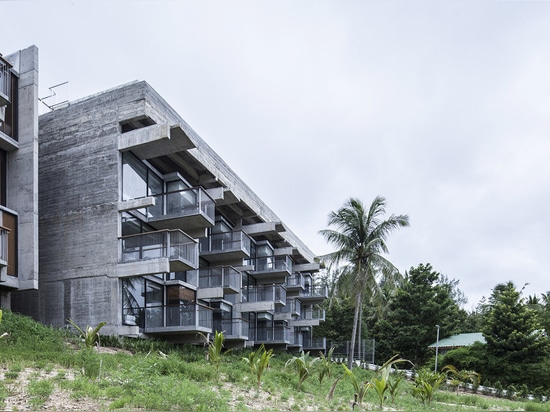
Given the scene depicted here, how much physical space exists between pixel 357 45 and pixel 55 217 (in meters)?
14.2

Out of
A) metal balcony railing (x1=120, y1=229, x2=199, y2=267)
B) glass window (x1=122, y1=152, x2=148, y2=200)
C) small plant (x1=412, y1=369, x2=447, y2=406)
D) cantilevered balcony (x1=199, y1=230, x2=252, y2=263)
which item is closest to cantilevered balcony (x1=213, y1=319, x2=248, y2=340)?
cantilevered balcony (x1=199, y1=230, x2=252, y2=263)

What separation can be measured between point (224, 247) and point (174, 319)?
7.26m

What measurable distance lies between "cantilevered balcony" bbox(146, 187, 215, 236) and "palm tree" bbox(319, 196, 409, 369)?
1218cm

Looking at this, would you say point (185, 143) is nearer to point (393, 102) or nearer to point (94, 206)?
point (94, 206)

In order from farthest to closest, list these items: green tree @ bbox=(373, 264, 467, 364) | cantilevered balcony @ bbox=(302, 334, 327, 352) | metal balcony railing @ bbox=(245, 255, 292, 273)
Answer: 1. green tree @ bbox=(373, 264, 467, 364)
2. cantilevered balcony @ bbox=(302, 334, 327, 352)
3. metal balcony railing @ bbox=(245, 255, 292, 273)

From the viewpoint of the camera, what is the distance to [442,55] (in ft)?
38.9

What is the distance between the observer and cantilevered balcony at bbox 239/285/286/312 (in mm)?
28703

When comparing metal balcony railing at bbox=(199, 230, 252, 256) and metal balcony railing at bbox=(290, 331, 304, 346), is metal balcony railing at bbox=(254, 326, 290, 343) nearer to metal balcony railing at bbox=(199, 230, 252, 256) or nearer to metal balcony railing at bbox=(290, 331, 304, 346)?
metal balcony railing at bbox=(290, 331, 304, 346)

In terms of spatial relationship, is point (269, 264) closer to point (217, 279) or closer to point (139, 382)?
point (217, 279)

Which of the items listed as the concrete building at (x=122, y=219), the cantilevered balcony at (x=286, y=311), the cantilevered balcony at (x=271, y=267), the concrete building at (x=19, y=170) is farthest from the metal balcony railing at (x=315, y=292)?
the concrete building at (x=19, y=170)

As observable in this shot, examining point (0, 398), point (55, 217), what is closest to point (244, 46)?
point (0, 398)

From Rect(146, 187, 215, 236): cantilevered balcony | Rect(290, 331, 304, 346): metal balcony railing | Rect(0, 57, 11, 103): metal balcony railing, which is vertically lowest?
Rect(290, 331, 304, 346): metal balcony railing

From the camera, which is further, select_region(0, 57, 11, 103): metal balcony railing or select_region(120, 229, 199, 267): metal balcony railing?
select_region(120, 229, 199, 267): metal balcony railing

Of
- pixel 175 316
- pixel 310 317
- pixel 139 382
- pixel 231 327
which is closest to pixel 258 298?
pixel 231 327
